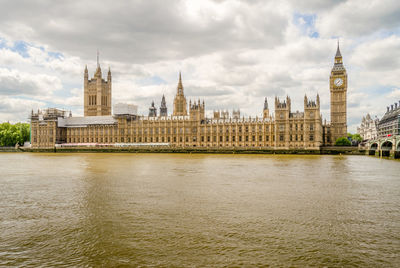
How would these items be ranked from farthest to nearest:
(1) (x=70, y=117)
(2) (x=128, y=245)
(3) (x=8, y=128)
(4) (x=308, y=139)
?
1. (1) (x=70, y=117)
2. (3) (x=8, y=128)
3. (4) (x=308, y=139)
4. (2) (x=128, y=245)

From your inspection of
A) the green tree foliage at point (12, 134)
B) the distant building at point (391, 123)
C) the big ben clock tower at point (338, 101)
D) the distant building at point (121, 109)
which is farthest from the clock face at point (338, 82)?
the green tree foliage at point (12, 134)

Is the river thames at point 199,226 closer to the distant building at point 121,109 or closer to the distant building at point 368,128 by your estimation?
the distant building at point 121,109

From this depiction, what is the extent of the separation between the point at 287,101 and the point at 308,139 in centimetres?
1197

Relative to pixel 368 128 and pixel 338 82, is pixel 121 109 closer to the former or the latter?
pixel 338 82

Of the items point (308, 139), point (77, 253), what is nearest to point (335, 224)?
point (77, 253)

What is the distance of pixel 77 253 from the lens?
9898 millimetres

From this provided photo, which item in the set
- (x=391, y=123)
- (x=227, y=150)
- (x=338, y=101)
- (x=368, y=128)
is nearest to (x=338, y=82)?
(x=338, y=101)

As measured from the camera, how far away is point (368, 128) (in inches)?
5906

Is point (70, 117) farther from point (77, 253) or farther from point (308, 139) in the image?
point (77, 253)

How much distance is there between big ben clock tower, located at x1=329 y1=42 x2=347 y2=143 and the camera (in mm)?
96875

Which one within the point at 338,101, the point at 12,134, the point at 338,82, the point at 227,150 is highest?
the point at 338,82

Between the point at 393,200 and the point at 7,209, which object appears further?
the point at 393,200

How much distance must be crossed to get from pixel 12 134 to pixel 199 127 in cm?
6183

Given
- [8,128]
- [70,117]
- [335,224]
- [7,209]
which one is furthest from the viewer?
[70,117]
